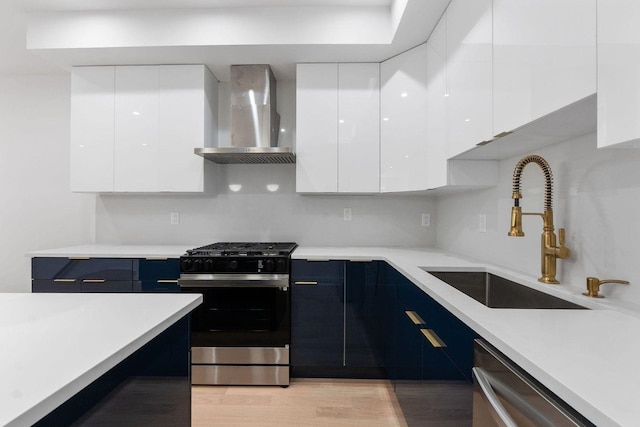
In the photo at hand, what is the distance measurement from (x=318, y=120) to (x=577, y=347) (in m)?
2.25

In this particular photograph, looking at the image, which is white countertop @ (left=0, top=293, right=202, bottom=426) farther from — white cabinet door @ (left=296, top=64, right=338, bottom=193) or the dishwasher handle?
white cabinet door @ (left=296, top=64, right=338, bottom=193)

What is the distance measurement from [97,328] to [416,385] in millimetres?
1382

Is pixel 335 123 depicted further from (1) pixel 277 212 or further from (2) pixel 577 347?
(2) pixel 577 347

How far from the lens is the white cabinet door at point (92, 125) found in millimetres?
2713

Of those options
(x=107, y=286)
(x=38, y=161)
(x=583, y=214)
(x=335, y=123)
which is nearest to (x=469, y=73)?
(x=583, y=214)

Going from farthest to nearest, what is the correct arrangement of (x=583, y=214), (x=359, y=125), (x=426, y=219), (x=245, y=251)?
(x=426, y=219) → (x=359, y=125) → (x=245, y=251) → (x=583, y=214)

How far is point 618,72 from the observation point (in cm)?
81

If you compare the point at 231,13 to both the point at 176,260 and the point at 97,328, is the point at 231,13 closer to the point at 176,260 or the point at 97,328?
the point at 176,260

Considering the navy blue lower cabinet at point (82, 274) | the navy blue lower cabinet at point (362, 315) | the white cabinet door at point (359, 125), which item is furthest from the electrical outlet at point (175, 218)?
the navy blue lower cabinet at point (362, 315)

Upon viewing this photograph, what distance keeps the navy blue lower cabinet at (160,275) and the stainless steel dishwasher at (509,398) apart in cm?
210

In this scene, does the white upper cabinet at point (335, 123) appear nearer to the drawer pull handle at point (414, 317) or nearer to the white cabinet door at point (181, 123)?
the white cabinet door at point (181, 123)

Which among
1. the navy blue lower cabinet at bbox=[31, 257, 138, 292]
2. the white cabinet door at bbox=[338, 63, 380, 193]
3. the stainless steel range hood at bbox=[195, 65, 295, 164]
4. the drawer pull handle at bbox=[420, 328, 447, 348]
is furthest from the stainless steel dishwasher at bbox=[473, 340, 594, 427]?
the navy blue lower cabinet at bbox=[31, 257, 138, 292]

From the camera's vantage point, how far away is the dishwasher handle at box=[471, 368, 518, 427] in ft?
2.50

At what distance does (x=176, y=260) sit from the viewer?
8.03 ft
